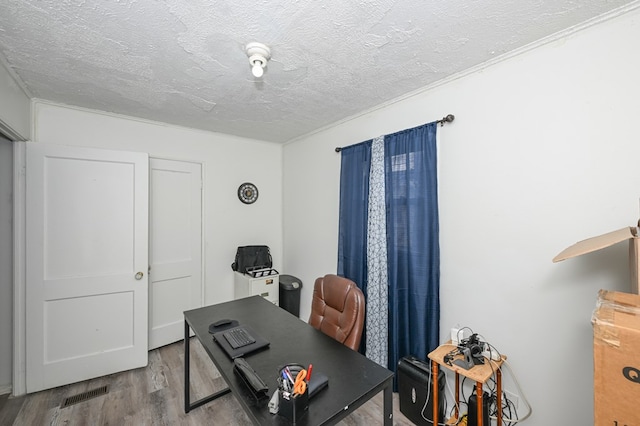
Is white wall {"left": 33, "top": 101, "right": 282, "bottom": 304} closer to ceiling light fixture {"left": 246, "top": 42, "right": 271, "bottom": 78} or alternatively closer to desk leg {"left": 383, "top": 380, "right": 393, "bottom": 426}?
ceiling light fixture {"left": 246, "top": 42, "right": 271, "bottom": 78}

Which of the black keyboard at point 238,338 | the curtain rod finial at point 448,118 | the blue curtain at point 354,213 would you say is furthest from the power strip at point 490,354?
the curtain rod finial at point 448,118

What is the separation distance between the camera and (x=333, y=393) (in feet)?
3.75

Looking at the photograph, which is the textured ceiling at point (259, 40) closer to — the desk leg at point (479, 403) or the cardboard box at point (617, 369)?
the cardboard box at point (617, 369)

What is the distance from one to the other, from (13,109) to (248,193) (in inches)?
85.5

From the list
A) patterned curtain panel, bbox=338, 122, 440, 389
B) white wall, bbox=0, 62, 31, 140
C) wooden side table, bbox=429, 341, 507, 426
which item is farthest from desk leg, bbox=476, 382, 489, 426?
white wall, bbox=0, 62, 31, 140

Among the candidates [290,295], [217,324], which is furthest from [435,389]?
[290,295]

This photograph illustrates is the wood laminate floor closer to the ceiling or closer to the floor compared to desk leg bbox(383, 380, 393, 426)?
closer to the floor

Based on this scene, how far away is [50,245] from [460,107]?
356 centimetres

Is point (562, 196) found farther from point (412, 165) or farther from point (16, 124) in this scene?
point (16, 124)

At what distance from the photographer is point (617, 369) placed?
813 mm

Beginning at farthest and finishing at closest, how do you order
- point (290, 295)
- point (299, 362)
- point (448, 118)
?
point (290, 295), point (448, 118), point (299, 362)

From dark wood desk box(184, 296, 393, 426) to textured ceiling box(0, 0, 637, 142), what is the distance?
176cm

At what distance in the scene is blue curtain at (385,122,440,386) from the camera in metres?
2.04

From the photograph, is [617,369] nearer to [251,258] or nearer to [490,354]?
[490,354]
